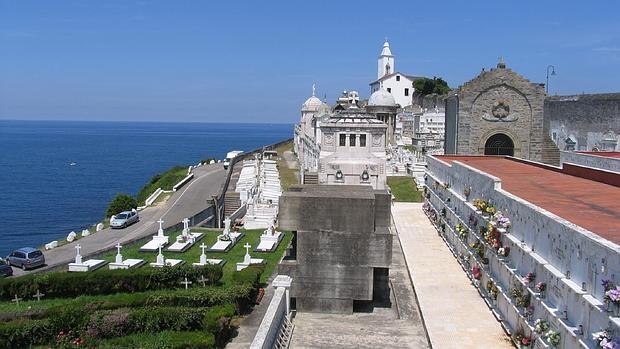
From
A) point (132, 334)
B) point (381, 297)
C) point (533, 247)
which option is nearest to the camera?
point (533, 247)

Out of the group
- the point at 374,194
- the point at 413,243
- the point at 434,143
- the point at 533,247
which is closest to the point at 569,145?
the point at 434,143

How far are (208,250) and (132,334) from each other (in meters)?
10.6

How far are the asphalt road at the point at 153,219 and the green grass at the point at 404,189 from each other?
1342cm

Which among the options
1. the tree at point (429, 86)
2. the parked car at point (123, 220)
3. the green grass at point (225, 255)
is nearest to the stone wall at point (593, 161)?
the green grass at point (225, 255)

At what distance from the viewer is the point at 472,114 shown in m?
39.5

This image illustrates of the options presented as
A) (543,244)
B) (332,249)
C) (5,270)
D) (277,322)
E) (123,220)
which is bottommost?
(5,270)

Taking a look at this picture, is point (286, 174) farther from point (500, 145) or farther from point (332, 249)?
point (332, 249)

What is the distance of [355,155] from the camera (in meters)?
37.4

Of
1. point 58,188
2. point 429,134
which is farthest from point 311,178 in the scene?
point 58,188

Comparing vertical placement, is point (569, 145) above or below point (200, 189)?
above

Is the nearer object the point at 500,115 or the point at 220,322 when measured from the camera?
the point at 220,322

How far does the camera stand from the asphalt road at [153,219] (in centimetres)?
2853

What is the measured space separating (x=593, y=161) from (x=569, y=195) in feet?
19.1

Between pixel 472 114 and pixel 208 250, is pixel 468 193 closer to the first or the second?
pixel 208 250
